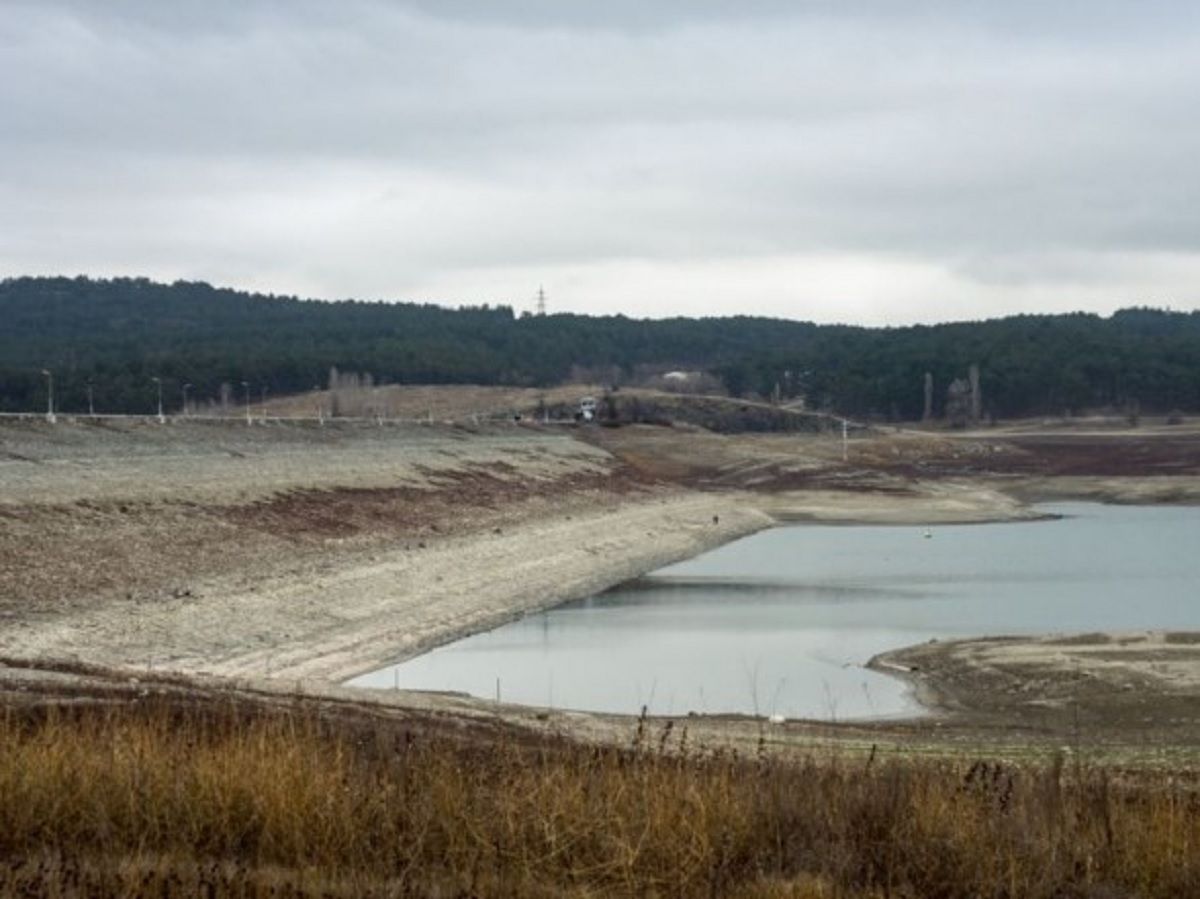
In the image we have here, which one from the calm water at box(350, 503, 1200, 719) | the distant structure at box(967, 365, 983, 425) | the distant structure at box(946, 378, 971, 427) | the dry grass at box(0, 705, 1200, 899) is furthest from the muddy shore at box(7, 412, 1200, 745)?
the distant structure at box(946, 378, 971, 427)

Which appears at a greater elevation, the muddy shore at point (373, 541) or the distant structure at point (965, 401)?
the distant structure at point (965, 401)

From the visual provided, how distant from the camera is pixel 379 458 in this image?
236ft

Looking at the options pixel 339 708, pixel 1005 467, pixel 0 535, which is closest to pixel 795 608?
pixel 0 535

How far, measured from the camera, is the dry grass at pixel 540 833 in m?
8.28

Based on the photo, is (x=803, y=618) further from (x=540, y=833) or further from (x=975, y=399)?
(x=975, y=399)

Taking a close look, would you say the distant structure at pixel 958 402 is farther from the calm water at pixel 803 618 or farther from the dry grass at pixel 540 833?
the dry grass at pixel 540 833

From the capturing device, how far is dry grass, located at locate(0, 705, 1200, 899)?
8281 millimetres

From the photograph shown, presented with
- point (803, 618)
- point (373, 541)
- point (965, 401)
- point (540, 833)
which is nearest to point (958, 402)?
point (965, 401)

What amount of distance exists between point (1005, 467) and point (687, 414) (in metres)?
36.6

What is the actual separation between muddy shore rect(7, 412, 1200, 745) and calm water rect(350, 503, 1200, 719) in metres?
1.47

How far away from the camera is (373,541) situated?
48562 millimetres

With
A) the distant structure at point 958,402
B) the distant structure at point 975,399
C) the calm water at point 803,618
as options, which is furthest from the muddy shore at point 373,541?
the distant structure at point 958,402

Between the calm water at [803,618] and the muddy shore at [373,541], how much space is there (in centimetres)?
147

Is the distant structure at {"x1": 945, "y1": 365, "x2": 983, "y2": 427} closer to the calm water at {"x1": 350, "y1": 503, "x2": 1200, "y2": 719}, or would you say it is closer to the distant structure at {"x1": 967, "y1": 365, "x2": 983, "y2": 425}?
the distant structure at {"x1": 967, "y1": 365, "x2": 983, "y2": 425}
